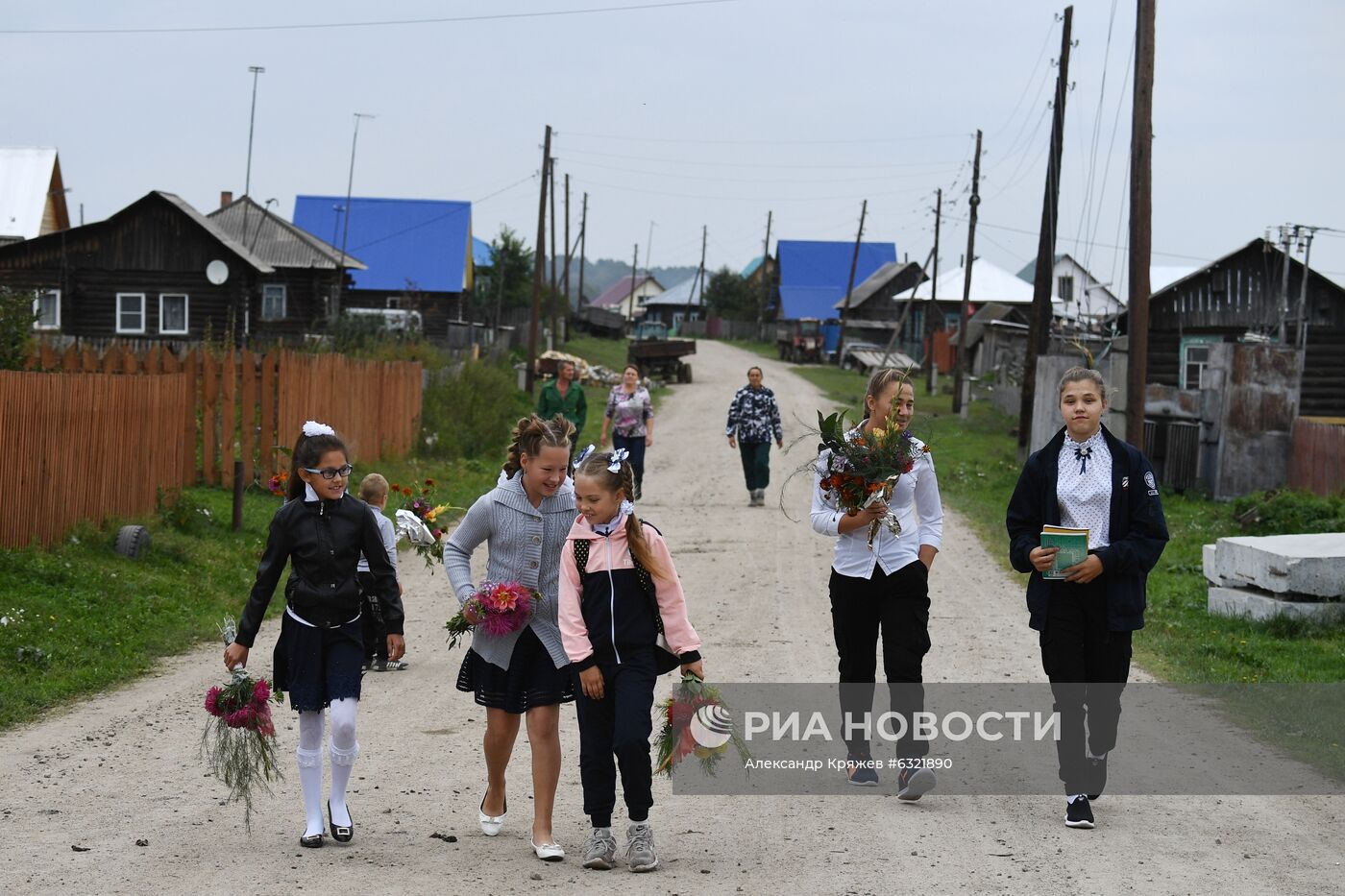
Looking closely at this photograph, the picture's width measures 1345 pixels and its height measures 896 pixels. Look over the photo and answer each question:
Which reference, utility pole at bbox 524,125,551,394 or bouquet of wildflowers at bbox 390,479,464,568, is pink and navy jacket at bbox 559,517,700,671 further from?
utility pole at bbox 524,125,551,394

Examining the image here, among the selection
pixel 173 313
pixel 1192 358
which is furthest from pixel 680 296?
pixel 1192 358

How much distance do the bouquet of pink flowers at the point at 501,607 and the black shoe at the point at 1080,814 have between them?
242 centimetres

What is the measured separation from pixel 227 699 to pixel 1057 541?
3.51m

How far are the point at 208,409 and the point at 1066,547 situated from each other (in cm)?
1267

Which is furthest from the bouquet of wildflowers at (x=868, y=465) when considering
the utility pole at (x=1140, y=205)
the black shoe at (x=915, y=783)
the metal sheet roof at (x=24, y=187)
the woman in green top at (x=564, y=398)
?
the metal sheet roof at (x=24, y=187)

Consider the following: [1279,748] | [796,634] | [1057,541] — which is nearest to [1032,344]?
[796,634]

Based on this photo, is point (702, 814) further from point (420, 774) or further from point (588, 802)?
point (420, 774)

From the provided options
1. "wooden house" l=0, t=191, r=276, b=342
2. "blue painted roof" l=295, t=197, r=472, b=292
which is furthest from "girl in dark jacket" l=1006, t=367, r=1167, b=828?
"blue painted roof" l=295, t=197, r=472, b=292

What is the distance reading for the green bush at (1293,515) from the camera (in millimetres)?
15703

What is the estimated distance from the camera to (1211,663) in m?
9.91

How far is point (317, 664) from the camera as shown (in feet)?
19.3

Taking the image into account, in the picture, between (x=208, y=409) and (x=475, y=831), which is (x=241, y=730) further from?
(x=208, y=409)

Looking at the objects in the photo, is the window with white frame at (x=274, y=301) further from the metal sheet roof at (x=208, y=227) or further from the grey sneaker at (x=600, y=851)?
the grey sneaker at (x=600, y=851)

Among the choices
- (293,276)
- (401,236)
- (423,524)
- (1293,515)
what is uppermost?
(401,236)
